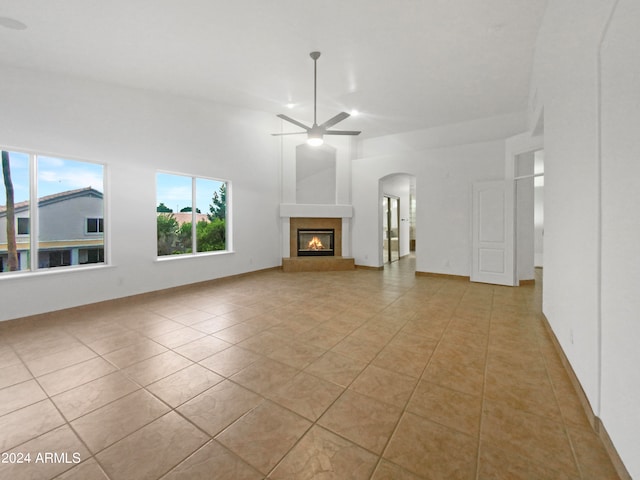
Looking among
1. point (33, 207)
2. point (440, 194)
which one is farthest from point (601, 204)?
point (33, 207)

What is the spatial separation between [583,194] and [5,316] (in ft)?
20.1

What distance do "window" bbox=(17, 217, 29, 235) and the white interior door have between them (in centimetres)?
759

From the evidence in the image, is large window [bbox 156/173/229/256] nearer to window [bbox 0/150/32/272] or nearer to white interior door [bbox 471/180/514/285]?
window [bbox 0/150/32/272]

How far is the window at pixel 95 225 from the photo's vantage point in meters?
4.29

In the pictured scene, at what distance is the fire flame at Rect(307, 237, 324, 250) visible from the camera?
7.83m

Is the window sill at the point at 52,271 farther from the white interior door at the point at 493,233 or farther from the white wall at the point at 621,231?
the white interior door at the point at 493,233

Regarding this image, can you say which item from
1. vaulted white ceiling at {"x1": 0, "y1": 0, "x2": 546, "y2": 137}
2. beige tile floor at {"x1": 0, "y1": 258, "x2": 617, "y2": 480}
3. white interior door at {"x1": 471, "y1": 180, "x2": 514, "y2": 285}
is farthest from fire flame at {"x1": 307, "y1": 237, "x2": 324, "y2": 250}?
beige tile floor at {"x1": 0, "y1": 258, "x2": 617, "y2": 480}

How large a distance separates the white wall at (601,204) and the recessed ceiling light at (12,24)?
5.18m

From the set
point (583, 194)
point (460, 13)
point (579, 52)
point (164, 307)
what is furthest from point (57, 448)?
point (460, 13)

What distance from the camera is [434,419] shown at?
1.77m

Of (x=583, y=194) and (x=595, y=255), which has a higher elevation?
(x=583, y=194)

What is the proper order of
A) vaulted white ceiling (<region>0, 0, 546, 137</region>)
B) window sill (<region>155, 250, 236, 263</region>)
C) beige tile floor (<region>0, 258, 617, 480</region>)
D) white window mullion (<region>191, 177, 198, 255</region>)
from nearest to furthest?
beige tile floor (<region>0, 258, 617, 480</region>) < vaulted white ceiling (<region>0, 0, 546, 137</region>) < window sill (<region>155, 250, 236, 263</region>) < white window mullion (<region>191, 177, 198, 255</region>)

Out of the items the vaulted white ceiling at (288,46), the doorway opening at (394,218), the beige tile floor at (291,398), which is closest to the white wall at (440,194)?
the doorway opening at (394,218)

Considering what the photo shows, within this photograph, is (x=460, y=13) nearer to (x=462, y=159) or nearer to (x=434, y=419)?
(x=462, y=159)
